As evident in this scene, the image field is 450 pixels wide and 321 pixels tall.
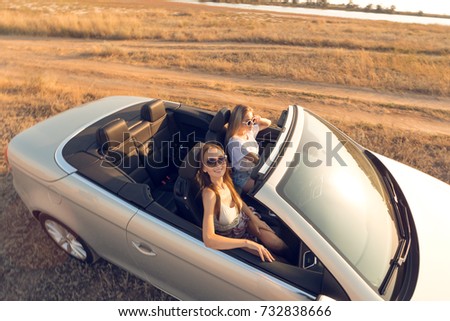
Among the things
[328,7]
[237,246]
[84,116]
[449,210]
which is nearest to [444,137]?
[449,210]

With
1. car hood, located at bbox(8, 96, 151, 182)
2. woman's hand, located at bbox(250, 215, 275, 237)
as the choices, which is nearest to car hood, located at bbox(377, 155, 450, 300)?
woman's hand, located at bbox(250, 215, 275, 237)

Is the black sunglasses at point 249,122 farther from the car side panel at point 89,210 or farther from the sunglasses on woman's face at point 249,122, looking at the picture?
the car side panel at point 89,210

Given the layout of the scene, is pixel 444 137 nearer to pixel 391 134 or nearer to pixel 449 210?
pixel 391 134

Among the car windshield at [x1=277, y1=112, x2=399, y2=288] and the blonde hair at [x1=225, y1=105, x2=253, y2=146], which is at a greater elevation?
the blonde hair at [x1=225, y1=105, x2=253, y2=146]

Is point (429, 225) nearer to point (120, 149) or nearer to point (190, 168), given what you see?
point (190, 168)

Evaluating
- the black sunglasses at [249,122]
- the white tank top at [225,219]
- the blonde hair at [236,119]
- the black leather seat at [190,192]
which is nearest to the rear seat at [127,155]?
the black leather seat at [190,192]

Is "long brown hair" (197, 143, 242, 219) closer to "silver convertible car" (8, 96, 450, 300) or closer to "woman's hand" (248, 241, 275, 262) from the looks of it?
"silver convertible car" (8, 96, 450, 300)

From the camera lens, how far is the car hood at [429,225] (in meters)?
2.23

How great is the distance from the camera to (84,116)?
12.0 ft

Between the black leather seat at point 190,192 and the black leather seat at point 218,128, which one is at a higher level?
the black leather seat at point 218,128

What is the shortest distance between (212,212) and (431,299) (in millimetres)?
1639

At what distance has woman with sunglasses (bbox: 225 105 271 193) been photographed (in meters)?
3.32

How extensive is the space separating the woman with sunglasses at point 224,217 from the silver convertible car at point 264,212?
0.07m

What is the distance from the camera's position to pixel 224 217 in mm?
2637
